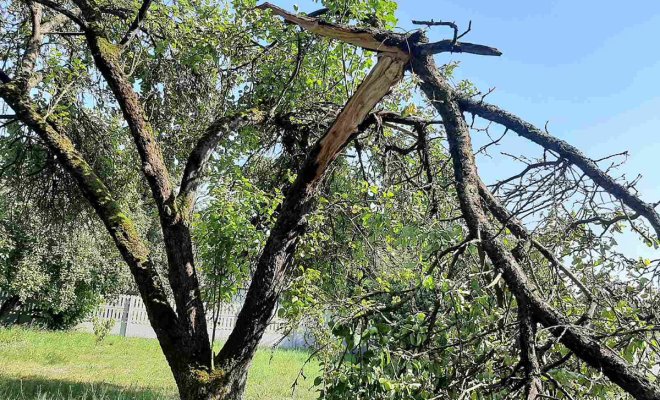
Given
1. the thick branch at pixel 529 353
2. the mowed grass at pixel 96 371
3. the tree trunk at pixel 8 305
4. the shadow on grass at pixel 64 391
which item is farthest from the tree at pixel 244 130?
the tree trunk at pixel 8 305

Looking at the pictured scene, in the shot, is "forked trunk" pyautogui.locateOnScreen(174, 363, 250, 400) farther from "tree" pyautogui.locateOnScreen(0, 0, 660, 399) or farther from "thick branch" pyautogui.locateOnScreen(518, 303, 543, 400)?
"thick branch" pyautogui.locateOnScreen(518, 303, 543, 400)

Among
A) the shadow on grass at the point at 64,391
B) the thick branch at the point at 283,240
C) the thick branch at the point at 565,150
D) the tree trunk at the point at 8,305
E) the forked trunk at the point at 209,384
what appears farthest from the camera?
the tree trunk at the point at 8,305

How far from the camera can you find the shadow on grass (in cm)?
635

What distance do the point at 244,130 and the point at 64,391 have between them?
15.2 ft

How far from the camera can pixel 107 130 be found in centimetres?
622

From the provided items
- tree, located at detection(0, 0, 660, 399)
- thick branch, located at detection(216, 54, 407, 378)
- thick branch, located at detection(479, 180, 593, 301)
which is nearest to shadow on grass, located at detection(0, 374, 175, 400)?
tree, located at detection(0, 0, 660, 399)

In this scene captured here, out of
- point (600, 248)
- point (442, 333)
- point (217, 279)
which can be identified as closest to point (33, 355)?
point (217, 279)

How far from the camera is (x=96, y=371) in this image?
9117 mm

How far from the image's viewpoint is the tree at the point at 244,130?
2320 mm

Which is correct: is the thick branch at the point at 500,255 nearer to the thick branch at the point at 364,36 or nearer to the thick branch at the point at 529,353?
the thick branch at the point at 529,353

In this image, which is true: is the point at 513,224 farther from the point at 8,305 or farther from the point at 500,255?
the point at 8,305

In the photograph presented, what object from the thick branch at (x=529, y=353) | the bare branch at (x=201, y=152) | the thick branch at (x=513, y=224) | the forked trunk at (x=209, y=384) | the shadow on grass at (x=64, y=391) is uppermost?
the bare branch at (x=201, y=152)

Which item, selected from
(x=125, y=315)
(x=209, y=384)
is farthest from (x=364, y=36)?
(x=125, y=315)

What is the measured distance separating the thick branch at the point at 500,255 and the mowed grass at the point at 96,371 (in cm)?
370
